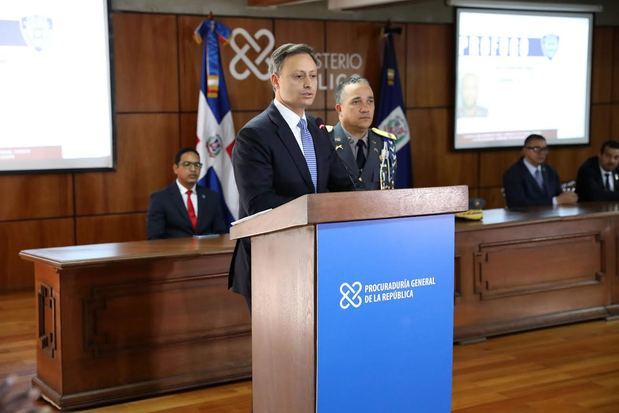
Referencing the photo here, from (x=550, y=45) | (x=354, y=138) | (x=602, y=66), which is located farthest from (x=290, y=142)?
(x=602, y=66)

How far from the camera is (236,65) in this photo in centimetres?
795

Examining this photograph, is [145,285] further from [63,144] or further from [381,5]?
[381,5]

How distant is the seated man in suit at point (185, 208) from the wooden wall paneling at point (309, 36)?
2.68 meters

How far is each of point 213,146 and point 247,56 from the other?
3.03 feet

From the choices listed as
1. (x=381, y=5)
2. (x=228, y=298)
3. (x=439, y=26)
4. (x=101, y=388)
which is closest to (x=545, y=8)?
(x=439, y=26)

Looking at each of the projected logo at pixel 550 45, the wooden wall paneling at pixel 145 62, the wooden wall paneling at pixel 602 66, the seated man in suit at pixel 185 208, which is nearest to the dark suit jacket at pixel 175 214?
the seated man in suit at pixel 185 208

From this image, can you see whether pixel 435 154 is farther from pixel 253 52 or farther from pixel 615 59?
pixel 615 59

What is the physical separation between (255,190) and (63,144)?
15.0ft

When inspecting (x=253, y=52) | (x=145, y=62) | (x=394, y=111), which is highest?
(x=253, y=52)

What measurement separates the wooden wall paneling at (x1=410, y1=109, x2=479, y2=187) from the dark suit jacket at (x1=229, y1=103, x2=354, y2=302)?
594 centimetres

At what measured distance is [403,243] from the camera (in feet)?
8.57

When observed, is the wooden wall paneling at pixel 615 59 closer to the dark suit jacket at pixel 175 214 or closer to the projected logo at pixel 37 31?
the dark suit jacket at pixel 175 214

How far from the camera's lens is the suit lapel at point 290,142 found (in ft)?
10.1

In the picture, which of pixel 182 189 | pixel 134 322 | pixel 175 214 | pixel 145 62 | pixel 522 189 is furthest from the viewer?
pixel 145 62
